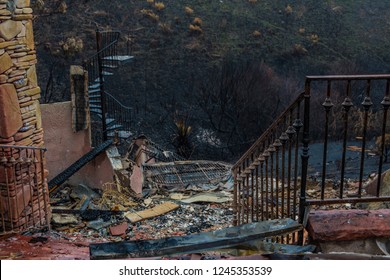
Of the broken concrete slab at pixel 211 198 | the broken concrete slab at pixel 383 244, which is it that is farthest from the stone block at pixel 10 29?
the broken concrete slab at pixel 211 198

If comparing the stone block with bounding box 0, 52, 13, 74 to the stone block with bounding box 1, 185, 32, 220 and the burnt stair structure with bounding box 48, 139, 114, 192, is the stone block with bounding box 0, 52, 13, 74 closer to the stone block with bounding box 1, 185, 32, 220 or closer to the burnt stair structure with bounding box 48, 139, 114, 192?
the stone block with bounding box 1, 185, 32, 220

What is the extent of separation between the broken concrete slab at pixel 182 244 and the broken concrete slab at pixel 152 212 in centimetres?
527

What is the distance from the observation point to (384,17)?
2869 centimetres

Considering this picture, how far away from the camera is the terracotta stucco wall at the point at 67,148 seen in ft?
33.0

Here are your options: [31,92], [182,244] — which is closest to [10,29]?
[31,92]

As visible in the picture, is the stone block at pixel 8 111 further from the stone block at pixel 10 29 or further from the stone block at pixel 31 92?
the stone block at pixel 10 29

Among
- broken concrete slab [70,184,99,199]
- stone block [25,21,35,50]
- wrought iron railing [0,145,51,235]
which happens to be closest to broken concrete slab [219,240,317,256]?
wrought iron railing [0,145,51,235]

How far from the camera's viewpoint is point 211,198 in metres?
10.1

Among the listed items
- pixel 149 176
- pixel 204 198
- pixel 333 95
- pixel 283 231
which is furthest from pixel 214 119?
pixel 283 231

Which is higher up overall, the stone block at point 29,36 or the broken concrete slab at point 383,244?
the stone block at point 29,36

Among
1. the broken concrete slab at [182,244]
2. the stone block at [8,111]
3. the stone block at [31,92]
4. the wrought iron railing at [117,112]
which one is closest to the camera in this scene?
the broken concrete slab at [182,244]

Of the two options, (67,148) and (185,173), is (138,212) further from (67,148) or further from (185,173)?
(185,173)

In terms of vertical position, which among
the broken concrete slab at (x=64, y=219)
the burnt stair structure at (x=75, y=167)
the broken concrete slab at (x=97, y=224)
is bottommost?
the broken concrete slab at (x=97, y=224)
